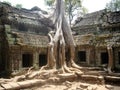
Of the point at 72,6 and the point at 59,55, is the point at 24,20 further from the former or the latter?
the point at 72,6

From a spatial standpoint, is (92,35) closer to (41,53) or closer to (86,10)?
(41,53)

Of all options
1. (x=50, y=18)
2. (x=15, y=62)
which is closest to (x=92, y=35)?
(x=50, y=18)

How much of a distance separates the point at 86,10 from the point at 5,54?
21548mm

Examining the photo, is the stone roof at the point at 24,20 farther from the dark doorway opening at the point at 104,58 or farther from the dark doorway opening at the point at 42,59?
the dark doorway opening at the point at 104,58

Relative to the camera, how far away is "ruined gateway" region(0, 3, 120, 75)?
12.9 metres

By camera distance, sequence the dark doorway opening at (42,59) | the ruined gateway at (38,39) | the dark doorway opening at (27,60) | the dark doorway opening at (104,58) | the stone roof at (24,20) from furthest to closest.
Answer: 1. the dark doorway opening at (42,59)
2. the dark doorway opening at (104,58)
3. the dark doorway opening at (27,60)
4. the stone roof at (24,20)
5. the ruined gateway at (38,39)

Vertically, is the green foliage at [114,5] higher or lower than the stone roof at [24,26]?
higher

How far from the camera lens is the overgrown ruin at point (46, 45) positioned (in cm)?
1262

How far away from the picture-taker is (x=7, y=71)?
41.4 feet

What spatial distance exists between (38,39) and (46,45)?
0.90m

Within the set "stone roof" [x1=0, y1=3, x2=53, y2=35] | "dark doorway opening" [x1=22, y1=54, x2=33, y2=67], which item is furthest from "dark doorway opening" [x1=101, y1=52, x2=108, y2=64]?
"dark doorway opening" [x1=22, y1=54, x2=33, y2=67]

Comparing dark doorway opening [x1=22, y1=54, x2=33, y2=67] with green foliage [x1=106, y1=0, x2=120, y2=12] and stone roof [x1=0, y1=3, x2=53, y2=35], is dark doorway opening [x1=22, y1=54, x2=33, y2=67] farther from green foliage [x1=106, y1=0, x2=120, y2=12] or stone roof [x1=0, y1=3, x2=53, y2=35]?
green foliage [x1=106, y1=0, x2=120, y2=12]

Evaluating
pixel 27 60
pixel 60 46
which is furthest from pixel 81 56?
pixel 27 60

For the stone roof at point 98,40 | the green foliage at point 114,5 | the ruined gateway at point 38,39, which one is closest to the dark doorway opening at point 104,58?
the ruined gateway at point 38,39
